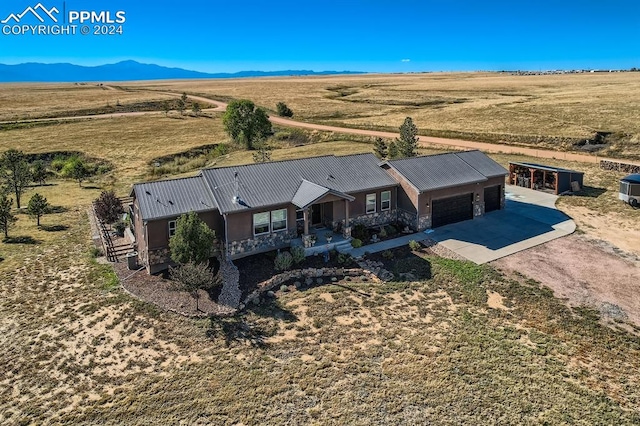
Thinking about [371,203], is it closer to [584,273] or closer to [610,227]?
[584,273]

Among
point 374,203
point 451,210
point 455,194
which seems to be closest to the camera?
point 374,203

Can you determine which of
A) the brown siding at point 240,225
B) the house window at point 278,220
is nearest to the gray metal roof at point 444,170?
the house window at point 278,220

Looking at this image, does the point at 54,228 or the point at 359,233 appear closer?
the point at 359,233

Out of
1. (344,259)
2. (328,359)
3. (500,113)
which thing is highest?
(500,113)

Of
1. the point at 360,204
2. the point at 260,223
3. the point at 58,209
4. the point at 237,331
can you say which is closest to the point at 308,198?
the point at 260,223

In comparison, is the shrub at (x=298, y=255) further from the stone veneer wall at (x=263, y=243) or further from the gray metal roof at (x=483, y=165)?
the gray metal roof at (x=483, y=165)

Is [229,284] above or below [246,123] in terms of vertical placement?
below
